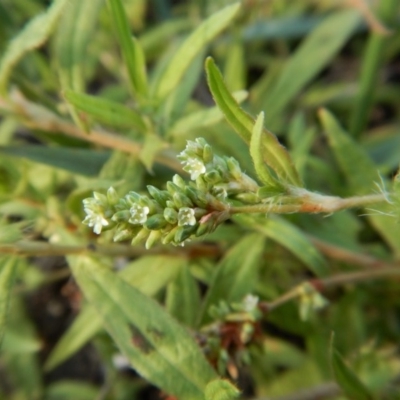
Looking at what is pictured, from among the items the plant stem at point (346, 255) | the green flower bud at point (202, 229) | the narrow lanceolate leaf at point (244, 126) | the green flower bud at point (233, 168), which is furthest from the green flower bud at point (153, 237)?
the plant stem at point (346, 255)

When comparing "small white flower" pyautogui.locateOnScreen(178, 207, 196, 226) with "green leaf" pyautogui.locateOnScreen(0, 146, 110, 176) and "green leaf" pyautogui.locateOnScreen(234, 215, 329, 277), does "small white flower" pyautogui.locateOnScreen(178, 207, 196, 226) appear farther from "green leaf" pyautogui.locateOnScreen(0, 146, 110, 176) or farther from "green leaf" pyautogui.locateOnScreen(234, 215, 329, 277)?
"green leaf" pyautogui.locateOnScreen(0, 146, 110, 176)

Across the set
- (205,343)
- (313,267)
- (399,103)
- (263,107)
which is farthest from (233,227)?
(399,103)

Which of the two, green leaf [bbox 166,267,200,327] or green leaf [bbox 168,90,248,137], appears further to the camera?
green leaf [bbox 166,267,200,327]

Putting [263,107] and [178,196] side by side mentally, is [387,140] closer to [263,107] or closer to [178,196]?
[263,107]

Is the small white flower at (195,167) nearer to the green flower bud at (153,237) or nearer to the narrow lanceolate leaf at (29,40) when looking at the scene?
the green flower bud at (153,237)

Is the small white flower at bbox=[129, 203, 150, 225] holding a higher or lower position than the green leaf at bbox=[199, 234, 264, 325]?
higher

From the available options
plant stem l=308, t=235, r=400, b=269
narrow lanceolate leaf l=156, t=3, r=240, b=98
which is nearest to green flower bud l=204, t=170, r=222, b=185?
narrow lanceolate leaf l=156, t=3, r=240, b=98
